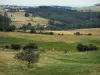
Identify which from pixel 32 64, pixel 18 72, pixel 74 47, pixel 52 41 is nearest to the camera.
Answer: pixel 18 72

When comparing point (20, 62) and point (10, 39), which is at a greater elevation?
point (20, 62)

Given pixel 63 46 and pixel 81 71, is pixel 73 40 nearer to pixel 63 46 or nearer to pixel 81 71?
pixel 63 46

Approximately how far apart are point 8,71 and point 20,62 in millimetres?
7242

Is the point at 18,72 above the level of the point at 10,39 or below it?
above

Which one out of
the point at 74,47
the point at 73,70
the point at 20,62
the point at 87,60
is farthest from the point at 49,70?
the point at 74,47

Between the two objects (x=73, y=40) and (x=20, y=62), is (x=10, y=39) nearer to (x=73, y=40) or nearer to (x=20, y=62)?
(x=73, y=40)

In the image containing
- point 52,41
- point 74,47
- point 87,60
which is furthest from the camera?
point 52,41

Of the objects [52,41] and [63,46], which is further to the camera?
[52,41]

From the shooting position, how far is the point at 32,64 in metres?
51.2

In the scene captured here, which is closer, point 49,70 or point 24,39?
point 49,70

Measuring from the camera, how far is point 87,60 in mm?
61562

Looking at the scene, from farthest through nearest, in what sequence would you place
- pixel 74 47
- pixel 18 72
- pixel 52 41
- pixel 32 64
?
pixel 52 41 < pixel 74 47 < pixel 32 64 < pixel 18 72

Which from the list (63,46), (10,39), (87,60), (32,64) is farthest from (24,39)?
(32,64)

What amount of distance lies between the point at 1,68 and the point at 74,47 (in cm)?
5065
